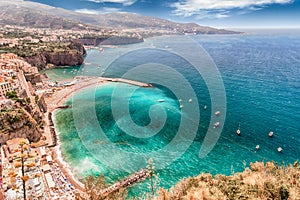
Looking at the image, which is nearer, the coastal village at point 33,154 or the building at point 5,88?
the coastal village at point 33,154

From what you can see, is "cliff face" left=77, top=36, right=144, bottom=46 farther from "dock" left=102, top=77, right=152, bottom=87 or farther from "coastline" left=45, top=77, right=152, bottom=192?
"coastline" left=45, top=77, right=152, bottom=192

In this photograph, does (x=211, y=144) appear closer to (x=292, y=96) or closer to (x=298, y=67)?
(x=292, y=96)

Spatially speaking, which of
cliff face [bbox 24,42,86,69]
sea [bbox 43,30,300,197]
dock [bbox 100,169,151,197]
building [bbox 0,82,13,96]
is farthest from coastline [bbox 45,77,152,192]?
cliff face [bbox 24,42,86,69]

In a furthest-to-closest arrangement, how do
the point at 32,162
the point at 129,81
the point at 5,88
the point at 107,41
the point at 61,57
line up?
the point at 107,41 < the point at 61,57 < the point at 129,81 < the point at 5,88 < the point at 32,162

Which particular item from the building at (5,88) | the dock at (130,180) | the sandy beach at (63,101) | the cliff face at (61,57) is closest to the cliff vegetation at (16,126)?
the sandy beach at (63,101)

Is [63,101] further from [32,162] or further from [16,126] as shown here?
[32,162]

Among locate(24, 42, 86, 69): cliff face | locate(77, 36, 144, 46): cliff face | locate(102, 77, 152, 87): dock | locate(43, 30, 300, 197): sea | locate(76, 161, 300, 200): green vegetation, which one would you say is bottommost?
locate(43, 30, 300, 197): sea

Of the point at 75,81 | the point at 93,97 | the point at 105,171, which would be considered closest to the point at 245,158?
the point at 105,171

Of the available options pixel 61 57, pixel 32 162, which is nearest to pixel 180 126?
pixel 32 162

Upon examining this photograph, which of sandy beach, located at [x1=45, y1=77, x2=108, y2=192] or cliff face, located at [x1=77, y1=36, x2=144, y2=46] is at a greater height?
cliff face, located at [x1=77, y1=36, x2=144, y2=46]

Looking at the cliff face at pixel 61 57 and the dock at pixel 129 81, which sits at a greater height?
the cliff face at pixel 61 57

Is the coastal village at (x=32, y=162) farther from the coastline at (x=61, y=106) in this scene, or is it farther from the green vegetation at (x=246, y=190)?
the green vegetation at (x=246, y=190)

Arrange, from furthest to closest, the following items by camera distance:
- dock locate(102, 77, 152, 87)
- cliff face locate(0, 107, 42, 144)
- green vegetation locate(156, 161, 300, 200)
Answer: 1. dock locate(102, 77, 152, 87)
2. cliff face locate(0, 107, 42, 144)
3. green vegetation locate(156, 161, 300, 200)
